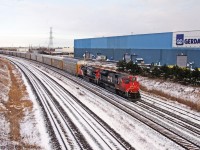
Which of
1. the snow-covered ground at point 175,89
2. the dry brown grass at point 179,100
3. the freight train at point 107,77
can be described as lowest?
the dry brown grass at point 179,100

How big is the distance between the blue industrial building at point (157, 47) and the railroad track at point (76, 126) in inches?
1189

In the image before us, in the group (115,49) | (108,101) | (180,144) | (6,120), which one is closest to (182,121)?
(180,144)

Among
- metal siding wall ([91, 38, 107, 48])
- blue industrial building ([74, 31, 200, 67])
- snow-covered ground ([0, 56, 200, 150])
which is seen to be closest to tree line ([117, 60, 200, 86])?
snow-covered ground ([0, 56, 200, 150])

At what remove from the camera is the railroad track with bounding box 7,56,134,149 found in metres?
17.0

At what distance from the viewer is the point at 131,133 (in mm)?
19359

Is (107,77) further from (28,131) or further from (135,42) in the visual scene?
(135,42)

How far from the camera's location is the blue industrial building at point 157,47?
2149 inches

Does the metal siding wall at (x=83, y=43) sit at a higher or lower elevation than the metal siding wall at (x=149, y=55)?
higher

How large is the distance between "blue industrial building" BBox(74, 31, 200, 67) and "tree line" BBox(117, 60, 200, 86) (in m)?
10.1

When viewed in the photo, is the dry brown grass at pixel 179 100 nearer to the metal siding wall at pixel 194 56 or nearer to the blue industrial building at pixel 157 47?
the metal siding wall at pixel 194 56

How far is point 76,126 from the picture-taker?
2089 centimetres

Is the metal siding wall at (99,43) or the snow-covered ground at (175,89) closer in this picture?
the snow-covered ground at (175,89)

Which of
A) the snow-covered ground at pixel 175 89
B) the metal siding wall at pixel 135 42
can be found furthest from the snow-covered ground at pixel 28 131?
the metal siding wall at pixel 135 42

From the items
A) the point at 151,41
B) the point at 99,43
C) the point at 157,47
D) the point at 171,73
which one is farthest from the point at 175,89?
the point at 99,43
